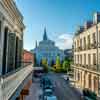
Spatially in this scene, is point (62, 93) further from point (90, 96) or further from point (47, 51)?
point (47, 51)

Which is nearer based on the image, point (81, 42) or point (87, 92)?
point (87, 92)

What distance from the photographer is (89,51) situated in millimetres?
31938

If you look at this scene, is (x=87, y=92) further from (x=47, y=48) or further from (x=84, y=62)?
(x=47, y=48)

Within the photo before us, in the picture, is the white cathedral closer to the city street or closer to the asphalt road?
the asphalt road

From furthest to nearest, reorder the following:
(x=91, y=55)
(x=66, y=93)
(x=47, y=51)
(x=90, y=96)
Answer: (x=47, y=51), (x=91, y=55), (x=66, y=93), (x=90, y=96)

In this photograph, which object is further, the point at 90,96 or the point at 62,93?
the point at 62,93

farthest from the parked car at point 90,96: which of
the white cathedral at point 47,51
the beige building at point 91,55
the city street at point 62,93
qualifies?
the white cathedral at point 47,51

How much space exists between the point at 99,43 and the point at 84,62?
27.5 feet

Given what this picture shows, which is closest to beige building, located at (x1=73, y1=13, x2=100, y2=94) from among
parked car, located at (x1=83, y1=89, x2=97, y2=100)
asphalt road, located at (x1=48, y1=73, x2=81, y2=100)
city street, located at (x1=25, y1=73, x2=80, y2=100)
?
parked car, located at (x1=83, y1=89, x2=97, y2=100)

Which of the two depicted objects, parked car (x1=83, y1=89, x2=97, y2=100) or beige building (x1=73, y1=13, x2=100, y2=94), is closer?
parked car (x1=83, y1=89, x2=97, y2=100)

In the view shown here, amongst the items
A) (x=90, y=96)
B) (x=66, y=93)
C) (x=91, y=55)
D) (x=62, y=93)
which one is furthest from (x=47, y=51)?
(x=90, y=96)

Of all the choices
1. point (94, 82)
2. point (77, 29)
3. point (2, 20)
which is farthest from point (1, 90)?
point (77, 29)

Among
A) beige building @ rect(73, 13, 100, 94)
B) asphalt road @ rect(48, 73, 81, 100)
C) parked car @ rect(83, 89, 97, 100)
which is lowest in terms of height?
asphalt road @ rect(48, 73, 81, 100)

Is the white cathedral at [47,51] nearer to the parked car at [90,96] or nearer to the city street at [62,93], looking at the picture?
the city street at [62,93]
